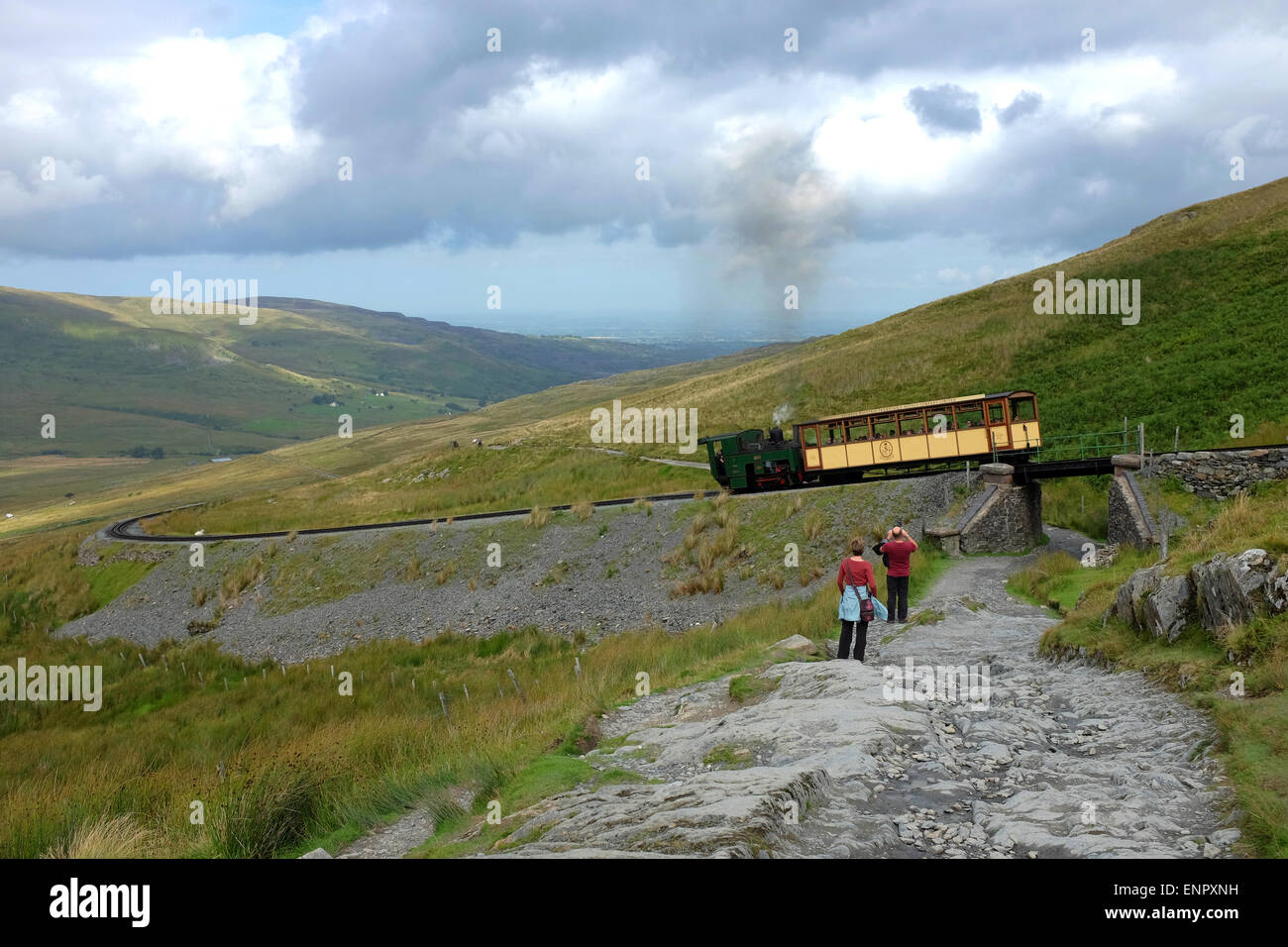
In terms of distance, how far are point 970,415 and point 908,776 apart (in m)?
27.1

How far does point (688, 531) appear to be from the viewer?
34.0 m

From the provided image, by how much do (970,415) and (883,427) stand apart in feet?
11.7

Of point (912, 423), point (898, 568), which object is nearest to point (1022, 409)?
point (912, 423)

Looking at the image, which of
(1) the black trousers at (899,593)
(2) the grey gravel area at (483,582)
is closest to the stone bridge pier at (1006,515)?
(2) the grey gravel area at (483,582)

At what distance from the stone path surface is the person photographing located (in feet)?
13.2

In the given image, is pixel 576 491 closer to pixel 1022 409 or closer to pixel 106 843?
pixel 1022 409

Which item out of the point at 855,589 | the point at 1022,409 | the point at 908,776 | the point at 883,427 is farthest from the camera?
the point at 883,427

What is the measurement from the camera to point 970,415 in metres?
32.3

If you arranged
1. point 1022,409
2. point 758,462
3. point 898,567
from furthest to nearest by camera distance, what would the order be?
point 758,462
point 1022,409
point 898,567

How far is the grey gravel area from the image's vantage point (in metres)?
30.8

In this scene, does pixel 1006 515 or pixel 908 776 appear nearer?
pixel 908 776

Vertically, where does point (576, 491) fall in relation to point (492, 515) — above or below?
above

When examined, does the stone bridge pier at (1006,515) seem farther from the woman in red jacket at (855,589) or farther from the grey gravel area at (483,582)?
the woman in red jacket at (855,589)

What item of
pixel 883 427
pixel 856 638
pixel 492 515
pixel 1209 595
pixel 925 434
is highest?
pixel 883 427
